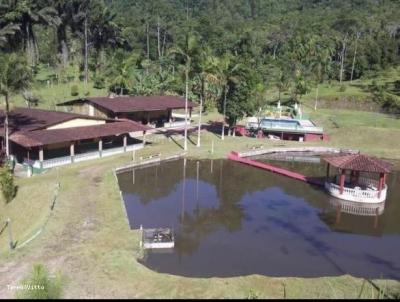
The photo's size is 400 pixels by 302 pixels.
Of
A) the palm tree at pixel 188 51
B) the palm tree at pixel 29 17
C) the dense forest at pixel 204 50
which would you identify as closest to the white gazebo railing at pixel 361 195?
the palm tree at pixel 188 51

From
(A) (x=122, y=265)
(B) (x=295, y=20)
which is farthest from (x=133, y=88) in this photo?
(B) (x=295, y=20)

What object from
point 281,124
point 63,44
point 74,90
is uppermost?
point 63,44

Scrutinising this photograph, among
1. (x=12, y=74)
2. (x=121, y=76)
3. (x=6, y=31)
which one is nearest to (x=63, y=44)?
(x=6, y=31)

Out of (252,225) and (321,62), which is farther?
(321,62)

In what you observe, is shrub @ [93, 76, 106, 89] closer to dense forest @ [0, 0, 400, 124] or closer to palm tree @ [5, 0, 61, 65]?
dense forest @ [0, 0, 400, 124]

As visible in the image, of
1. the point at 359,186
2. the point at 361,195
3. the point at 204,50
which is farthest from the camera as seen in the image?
the point at 204,50

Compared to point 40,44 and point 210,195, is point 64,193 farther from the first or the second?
point 40,44

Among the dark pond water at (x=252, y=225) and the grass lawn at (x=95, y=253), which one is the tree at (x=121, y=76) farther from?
the grass lawn at (x=95, y=253)

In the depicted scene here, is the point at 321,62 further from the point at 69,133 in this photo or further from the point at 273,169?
the point at 69,133
